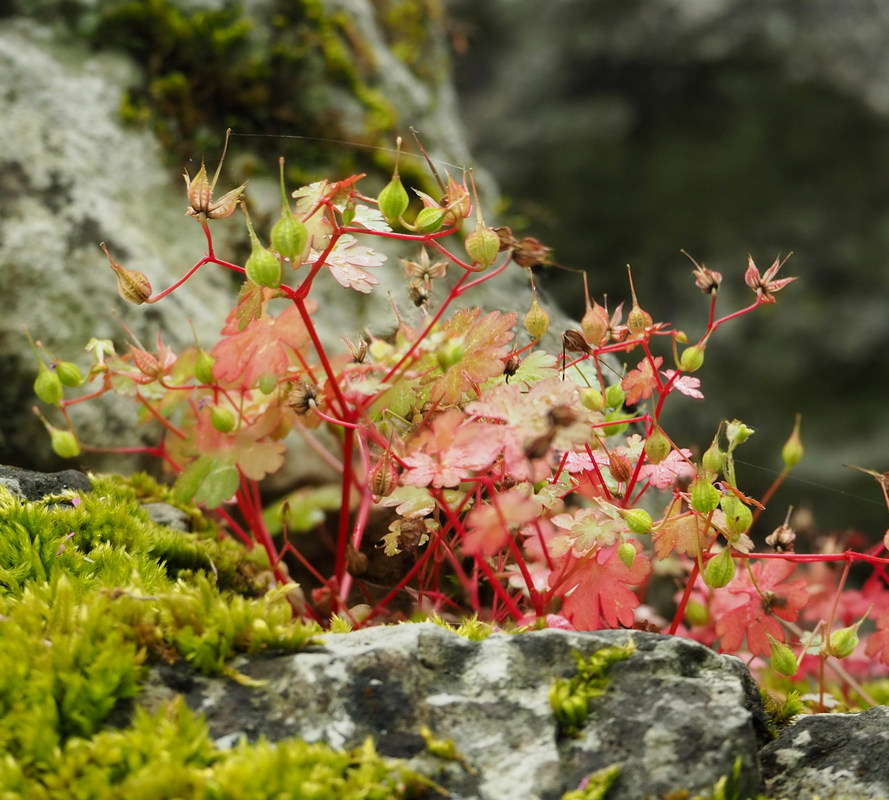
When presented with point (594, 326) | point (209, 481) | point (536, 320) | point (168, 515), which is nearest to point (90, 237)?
point (168, 515)

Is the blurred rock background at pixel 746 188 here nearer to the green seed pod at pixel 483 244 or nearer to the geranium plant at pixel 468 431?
the geranium plant at pixel 468 431

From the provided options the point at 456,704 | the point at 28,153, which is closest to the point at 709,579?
the point at 456,704

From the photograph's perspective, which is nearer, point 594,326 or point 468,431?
point 468,431

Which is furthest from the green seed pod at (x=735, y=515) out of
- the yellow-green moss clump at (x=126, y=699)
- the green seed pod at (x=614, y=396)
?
the yellow-green moss clump at (x=126, y=699)

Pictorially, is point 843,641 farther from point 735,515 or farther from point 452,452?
point 452,452

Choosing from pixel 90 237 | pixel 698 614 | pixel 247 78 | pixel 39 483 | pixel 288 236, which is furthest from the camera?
pixel 247 78

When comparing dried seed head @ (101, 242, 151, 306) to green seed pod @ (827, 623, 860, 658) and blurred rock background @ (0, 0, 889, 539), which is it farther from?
green seed pod @ (827, 623, 860, 658)

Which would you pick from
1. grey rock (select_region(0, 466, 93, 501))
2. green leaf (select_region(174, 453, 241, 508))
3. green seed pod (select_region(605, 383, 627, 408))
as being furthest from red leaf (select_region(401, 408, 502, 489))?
grey rock (select_region(0, 466, 93, 501))
